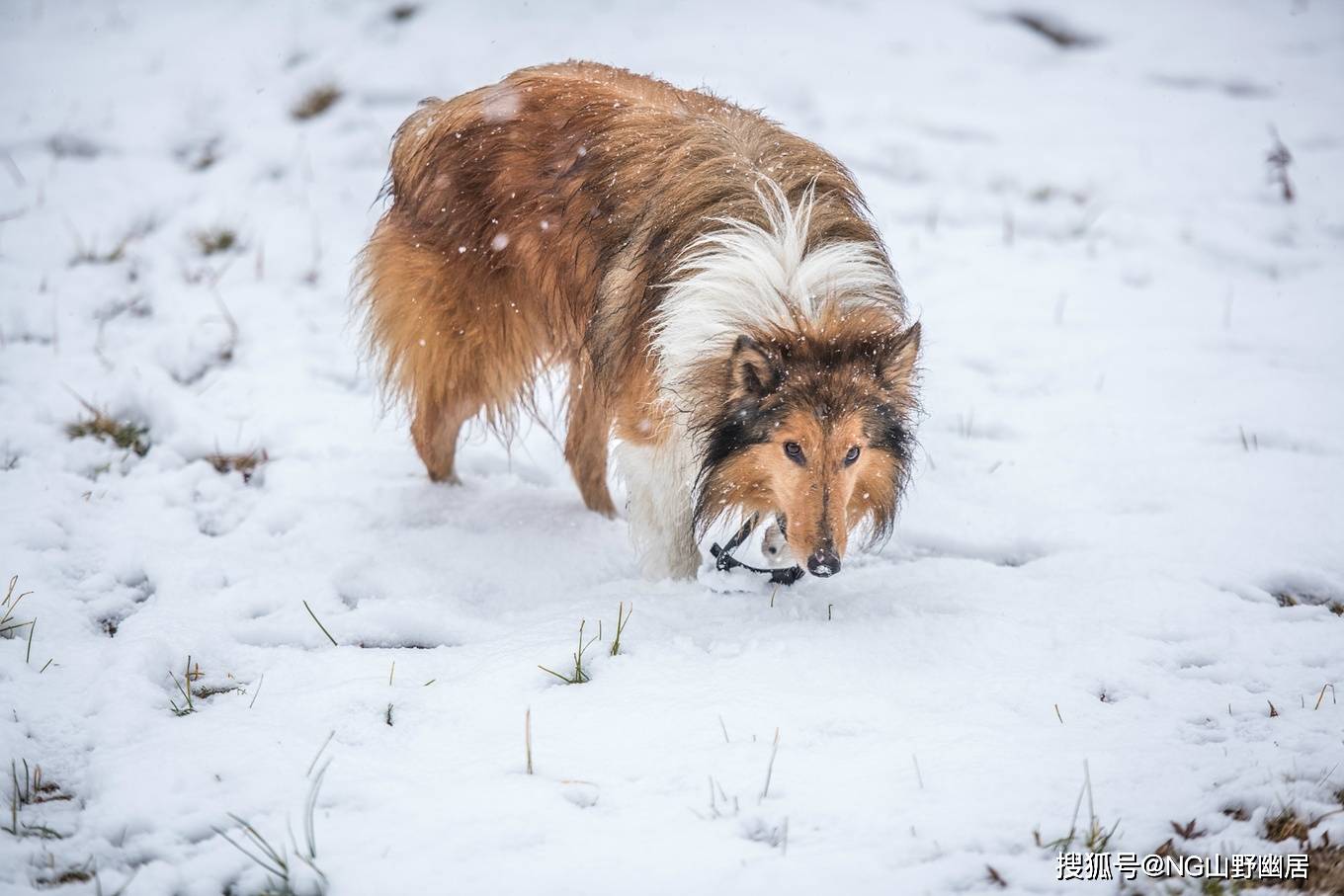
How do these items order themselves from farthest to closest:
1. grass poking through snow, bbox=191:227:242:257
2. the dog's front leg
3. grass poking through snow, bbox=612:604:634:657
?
1. grass poking through snow, bbox=191:227:242:257
2. the dog's front leg
3. grass poking through snow, bbox=612:604:634:657

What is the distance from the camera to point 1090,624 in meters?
3.18

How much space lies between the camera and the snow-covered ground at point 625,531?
2352mm

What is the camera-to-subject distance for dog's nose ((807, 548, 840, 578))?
2.92 metres

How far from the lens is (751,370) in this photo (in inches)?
117

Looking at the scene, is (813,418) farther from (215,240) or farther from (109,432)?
(215,240)

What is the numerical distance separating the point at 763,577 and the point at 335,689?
1624 millimetres

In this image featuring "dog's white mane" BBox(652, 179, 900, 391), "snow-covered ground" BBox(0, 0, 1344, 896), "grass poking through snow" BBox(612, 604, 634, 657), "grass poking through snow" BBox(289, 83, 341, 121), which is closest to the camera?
"snow-covered ground" BBox(0, 0, 1344, 896)

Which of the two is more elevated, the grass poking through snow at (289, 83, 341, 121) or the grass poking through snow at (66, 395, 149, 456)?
the grass poking through snow at (289, 83, 341, 121)

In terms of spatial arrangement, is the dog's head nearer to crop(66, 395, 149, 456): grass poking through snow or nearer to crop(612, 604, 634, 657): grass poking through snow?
crop(612, 604, 634, 657): grass poking through snow

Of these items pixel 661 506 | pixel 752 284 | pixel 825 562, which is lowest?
pixel 661 506

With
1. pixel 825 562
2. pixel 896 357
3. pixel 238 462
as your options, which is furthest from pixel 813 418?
pixel 238 462

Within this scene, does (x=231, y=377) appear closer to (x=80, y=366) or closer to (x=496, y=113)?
(x=80, y=366)

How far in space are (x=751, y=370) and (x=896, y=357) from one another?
476 millimetres

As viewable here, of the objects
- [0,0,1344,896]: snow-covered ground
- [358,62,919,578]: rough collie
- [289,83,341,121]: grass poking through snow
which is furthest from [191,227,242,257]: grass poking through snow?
[358,62,919,578]: rough collie
